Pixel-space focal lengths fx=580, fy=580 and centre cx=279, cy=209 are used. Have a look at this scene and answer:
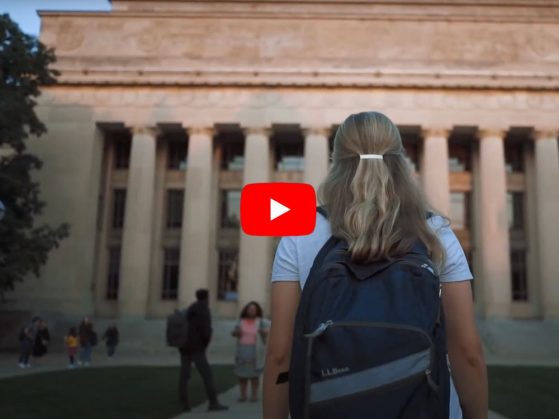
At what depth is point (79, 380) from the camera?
1480 centimetres

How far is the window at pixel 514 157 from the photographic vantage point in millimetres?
35222

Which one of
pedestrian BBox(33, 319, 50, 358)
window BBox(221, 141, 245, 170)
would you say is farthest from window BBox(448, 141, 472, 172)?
pedestrian BBox(33, 319, 50, 358)

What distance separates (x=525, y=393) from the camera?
1227 centimetres

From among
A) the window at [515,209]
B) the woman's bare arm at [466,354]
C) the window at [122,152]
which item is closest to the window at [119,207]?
the window at [122,152]

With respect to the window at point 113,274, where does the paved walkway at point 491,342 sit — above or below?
below

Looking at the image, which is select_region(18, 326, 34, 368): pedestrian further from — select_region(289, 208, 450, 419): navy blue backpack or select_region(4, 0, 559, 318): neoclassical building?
select_region(289, 208, 450, 419): navy blue backpack

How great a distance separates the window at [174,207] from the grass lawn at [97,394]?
1779 centimetres

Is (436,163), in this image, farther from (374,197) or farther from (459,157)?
(374,197)

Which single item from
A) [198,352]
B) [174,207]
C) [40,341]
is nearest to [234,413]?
[198,352]

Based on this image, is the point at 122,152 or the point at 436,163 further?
the point at 122,152

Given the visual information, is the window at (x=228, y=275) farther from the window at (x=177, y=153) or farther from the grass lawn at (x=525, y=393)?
the grass lawn at (x=525, y=393)

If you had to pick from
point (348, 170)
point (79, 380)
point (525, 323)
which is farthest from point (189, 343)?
point (525, 323)

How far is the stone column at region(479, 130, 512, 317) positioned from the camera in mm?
30438

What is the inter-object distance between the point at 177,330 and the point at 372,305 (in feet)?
29.1
